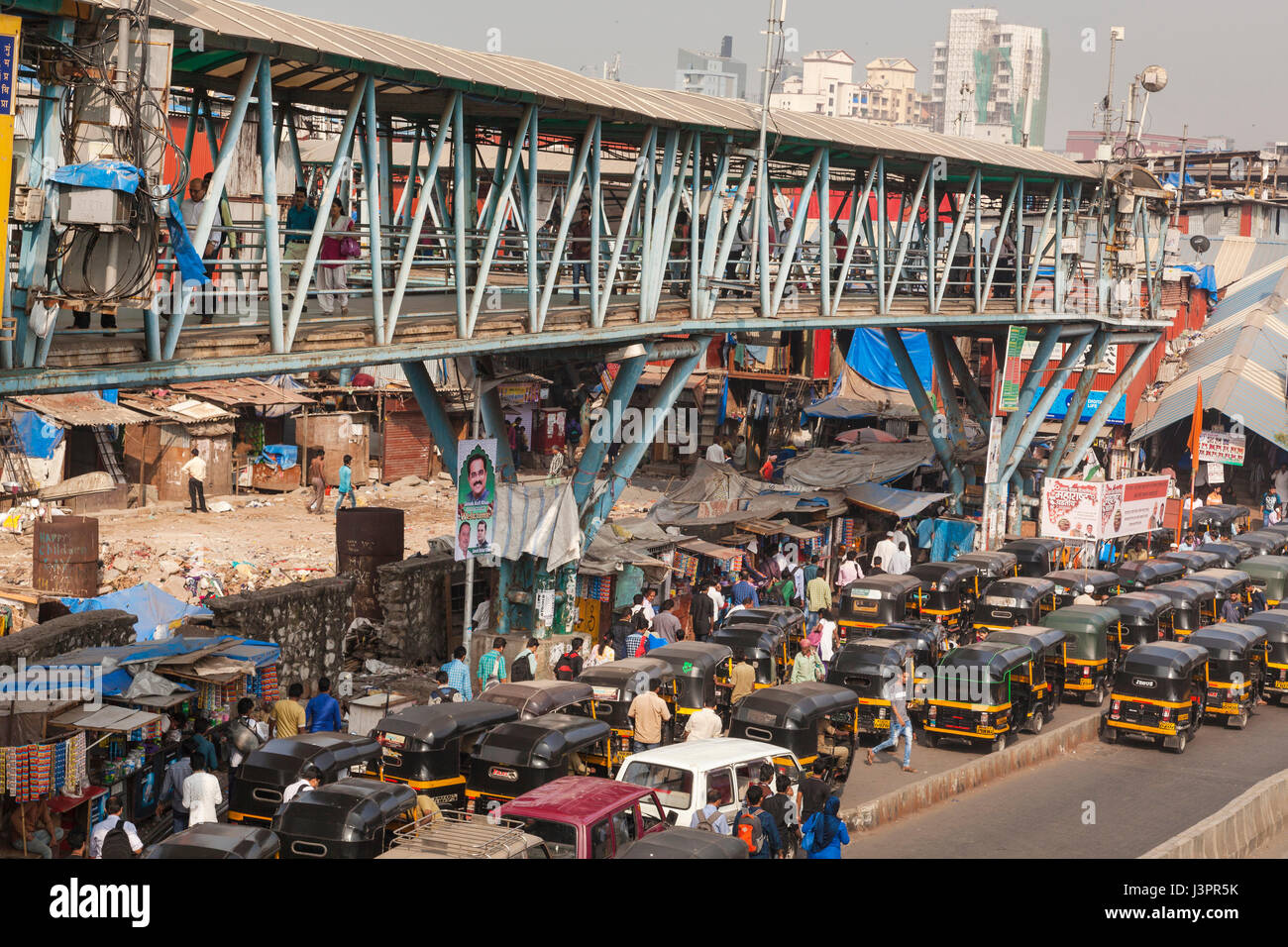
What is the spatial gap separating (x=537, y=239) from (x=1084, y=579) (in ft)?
43.3

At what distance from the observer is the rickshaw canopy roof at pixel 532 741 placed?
14.0 m

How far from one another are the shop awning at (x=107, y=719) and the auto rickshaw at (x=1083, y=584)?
16.3 metres

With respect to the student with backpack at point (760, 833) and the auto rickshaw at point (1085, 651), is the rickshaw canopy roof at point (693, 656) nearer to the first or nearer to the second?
the student with backpack at point (760, 833)

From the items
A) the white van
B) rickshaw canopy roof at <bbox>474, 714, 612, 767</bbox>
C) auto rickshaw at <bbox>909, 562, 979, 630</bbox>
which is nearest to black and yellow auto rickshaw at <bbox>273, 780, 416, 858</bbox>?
rickshaw canopy roof at <bbox>474, 714, 612, 767</bbox>

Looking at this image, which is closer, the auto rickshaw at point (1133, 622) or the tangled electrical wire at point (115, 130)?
the tangled electrical wire at point (115, 130)

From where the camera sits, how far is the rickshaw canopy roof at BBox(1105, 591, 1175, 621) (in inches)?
920

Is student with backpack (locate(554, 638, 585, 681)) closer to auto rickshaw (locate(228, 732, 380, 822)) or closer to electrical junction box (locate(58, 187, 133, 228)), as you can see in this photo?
auto rickshaw (locate(228, 732, 380, 822))

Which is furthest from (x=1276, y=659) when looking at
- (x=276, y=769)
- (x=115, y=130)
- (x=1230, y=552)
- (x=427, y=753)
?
(x=115, y=130)

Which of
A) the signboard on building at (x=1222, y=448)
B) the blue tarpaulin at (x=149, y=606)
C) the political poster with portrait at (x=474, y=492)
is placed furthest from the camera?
the signboard on building at (x=1222, y=448)

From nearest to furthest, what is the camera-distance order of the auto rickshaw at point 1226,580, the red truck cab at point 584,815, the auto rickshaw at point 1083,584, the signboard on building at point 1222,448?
the red truck cab at point 584,815, the auto rickshaw at point 1083,584, the auto rickshaw at point 1226,580, the signboard on building at point 1222,448

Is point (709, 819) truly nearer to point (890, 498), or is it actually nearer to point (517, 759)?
point (517, 759)

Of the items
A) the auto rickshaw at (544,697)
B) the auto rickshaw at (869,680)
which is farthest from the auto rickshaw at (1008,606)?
the auto rickshaw at (544,697)

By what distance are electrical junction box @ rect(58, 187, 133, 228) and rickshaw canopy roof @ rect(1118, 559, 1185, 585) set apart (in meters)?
21.6

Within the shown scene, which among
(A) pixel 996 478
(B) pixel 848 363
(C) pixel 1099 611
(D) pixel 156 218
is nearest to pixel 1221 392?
(B) pixel 848 363
